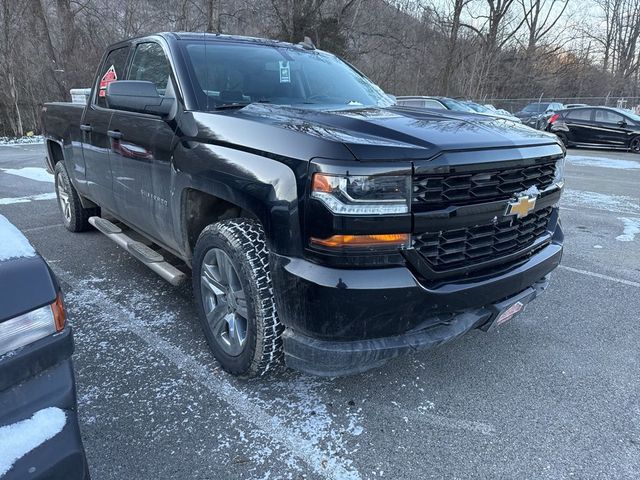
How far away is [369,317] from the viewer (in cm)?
206

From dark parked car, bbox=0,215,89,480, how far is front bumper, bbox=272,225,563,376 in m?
0.93

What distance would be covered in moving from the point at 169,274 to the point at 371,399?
1.55 meters

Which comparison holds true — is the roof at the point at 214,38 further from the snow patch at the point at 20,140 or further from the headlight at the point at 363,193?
the snow patch at the point at 20,140

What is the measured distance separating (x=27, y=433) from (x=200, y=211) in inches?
70.1

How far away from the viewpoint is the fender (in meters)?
2.12

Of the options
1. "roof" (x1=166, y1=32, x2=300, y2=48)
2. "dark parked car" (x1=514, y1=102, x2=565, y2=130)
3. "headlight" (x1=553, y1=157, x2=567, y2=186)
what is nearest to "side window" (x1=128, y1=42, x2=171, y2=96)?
"roof" (x1=166, y1=32, x2=300, y2=48)

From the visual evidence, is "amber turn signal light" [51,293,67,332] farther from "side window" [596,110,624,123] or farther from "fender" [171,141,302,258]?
"side window" [596,110,624,123]

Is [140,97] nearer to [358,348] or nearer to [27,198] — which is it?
[358,348]

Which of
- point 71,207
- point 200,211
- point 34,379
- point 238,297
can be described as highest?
point 200,211

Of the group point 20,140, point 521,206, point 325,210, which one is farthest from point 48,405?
point 20,140

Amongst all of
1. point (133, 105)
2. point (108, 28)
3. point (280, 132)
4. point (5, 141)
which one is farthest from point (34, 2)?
point (280, 132)

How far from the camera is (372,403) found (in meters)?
2.54

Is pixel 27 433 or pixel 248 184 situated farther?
pixel 248 184

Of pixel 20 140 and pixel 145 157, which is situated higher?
pixel 145 157
